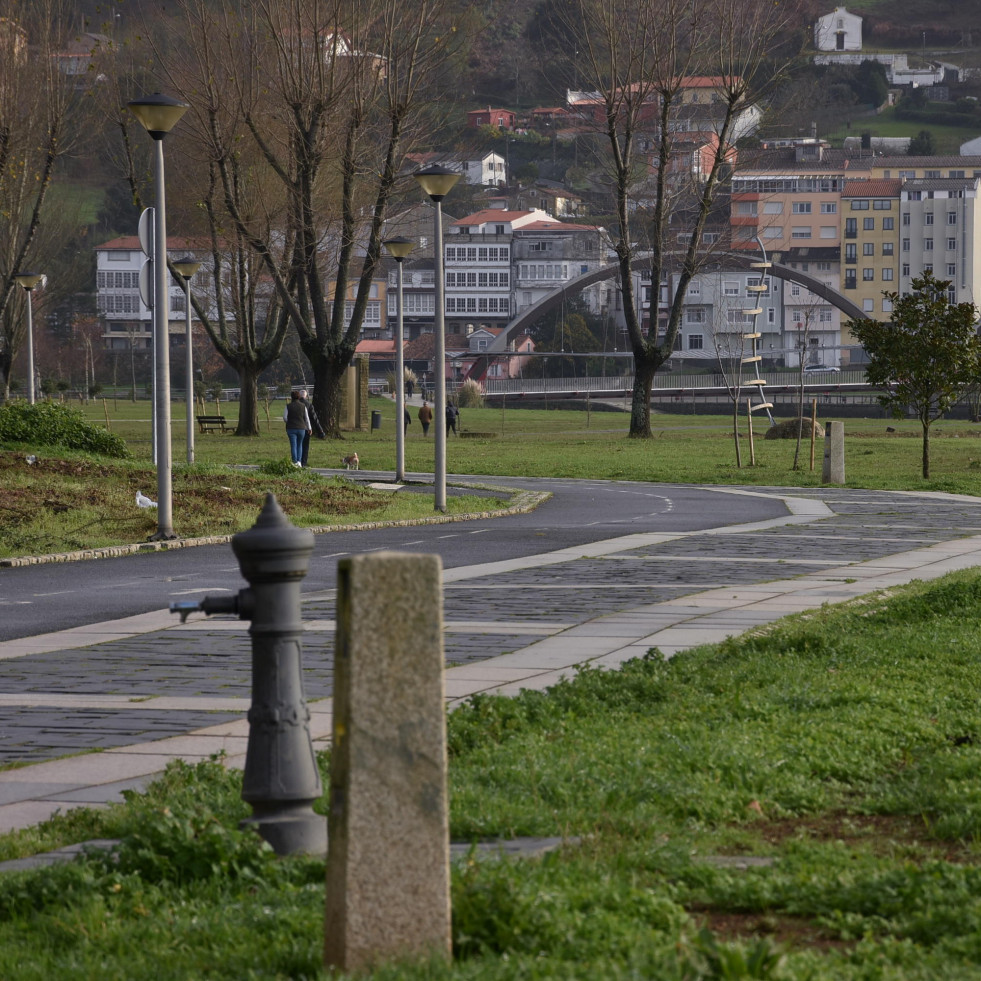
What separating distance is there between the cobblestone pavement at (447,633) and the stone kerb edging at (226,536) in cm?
241

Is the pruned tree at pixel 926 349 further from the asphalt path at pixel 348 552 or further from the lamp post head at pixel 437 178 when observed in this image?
the lamp post head at pixel 437 178

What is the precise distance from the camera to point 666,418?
7081 cm

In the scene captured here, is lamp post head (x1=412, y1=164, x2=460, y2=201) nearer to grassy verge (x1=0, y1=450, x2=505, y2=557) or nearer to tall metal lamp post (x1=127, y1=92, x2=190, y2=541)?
tall metal lamp post (x1=127, y1=92, x2=190, y2=541)

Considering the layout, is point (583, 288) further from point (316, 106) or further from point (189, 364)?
point (189, 364)

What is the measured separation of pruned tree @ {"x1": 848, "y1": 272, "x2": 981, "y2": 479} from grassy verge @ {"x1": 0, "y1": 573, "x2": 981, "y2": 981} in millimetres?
24076

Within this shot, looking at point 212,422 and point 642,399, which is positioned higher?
point 642,399

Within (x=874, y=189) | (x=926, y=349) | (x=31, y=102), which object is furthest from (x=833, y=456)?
(x=874, y=189)

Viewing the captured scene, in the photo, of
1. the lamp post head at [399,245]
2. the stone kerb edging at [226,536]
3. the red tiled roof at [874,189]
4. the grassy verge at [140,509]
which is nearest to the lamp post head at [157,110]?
the grassy verge at [140,509]

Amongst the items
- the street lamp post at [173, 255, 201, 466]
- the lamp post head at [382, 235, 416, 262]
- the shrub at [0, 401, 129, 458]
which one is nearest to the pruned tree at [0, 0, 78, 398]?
the street lamp post at [173, 255, 201, 466]

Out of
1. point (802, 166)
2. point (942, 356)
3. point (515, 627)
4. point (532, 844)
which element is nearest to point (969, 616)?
point (515, 627)

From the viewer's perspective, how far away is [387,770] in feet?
11.5

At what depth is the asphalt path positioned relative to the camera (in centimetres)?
1191

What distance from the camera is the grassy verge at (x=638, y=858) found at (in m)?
3.63

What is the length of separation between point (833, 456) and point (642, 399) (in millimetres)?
20396
